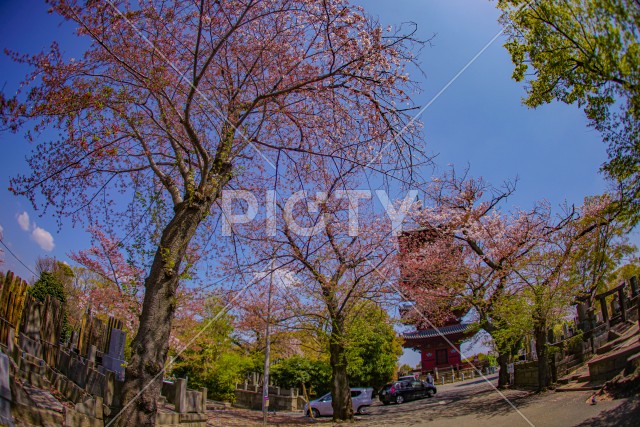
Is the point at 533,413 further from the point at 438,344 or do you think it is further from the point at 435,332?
the point at 438,344

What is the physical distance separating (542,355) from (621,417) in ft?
21.1

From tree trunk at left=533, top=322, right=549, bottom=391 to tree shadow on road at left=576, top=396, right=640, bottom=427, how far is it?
547 cm

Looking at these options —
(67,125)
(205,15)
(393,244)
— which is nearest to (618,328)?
(393,244)

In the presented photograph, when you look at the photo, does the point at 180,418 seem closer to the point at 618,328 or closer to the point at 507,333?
the point at 507,333

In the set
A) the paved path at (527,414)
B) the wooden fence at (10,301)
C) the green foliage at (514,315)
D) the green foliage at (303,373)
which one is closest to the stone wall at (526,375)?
the paved path at (527,414)

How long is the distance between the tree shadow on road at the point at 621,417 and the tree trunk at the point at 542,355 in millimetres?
5468

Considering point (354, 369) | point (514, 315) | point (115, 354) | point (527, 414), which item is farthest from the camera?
point (354, 369)

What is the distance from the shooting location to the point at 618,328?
43.0 ft

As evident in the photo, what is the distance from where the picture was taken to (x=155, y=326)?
5445mm

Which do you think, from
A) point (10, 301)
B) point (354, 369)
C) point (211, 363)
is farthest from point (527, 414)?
point (354, 369)

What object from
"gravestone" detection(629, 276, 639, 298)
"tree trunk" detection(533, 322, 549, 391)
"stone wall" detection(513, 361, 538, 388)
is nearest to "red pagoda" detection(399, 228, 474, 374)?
"stone wall" detection(513, 361, 538, 388)

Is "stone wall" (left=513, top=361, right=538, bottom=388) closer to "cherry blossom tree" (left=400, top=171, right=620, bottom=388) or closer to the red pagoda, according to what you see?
"cherry blossom tree" (left=400, top=171, right=620, bottom=388)

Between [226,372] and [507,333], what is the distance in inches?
518

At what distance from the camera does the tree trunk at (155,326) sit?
16.5 ft
